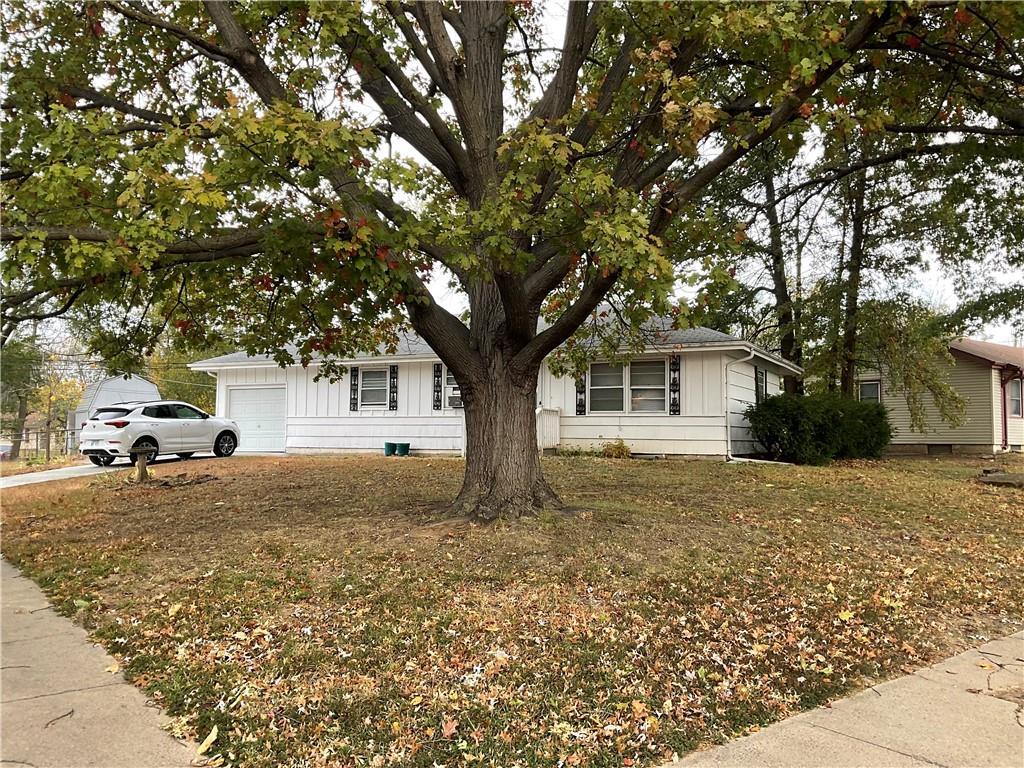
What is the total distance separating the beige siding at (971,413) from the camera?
21.8 metres

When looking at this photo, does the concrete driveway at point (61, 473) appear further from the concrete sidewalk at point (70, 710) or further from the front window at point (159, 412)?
the concrete sidewalk at point (70, 710)

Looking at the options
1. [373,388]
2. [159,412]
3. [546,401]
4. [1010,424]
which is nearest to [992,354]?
[1010,424]

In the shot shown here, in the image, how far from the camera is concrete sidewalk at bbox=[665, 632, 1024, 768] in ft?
8.70

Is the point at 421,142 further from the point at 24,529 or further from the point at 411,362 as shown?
the point at 411,362

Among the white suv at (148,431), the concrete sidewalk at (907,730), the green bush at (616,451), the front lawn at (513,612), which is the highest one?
the white suv at (148,431)

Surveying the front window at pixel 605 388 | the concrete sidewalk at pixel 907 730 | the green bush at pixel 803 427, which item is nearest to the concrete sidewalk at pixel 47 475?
the front window at pixel 605 388

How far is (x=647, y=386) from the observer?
50.5ft

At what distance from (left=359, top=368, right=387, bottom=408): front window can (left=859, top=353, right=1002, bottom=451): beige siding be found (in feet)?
54.0

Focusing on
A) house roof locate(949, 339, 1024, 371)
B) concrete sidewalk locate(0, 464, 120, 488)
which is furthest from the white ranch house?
house roof locate(949, 339, 1024, 371)

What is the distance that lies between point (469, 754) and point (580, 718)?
585 millimetres

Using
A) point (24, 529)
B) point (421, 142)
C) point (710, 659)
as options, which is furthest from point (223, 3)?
point (710, 659)

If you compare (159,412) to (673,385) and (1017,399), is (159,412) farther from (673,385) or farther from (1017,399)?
(1017,399)

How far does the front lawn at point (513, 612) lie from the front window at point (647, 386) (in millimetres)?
6987

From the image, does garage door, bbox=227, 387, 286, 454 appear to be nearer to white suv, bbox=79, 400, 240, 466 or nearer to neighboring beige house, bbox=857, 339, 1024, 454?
white suv, bbox=79, 400, 240, 466
